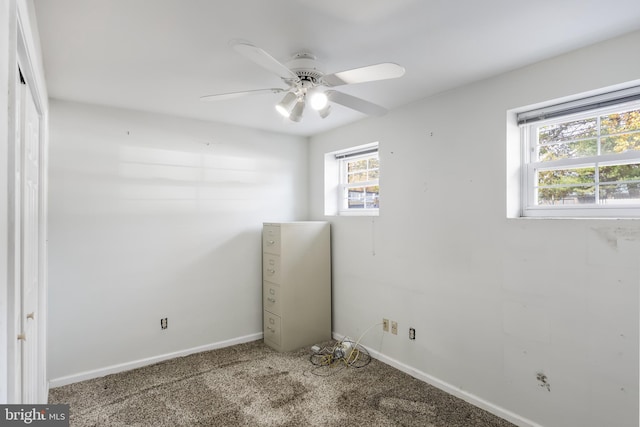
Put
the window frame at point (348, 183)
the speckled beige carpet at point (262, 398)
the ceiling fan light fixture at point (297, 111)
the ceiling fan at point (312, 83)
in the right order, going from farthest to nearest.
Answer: the window frame at point (348, 183) → the speckled beige carpet at point (262, 398) → the ceiling fan light fixture at point (297, 111) → the ceiling fan at point (312, 83)

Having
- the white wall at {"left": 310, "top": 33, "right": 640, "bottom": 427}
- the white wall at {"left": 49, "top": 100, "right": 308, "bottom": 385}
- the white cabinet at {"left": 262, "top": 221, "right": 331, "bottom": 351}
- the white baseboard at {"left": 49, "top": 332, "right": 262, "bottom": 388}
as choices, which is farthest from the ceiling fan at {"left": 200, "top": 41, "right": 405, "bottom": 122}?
the white baseboard at {"left": 49, "top": 332, "right": 262, "bottom": 388}

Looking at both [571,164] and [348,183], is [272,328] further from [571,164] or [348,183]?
[571,164]

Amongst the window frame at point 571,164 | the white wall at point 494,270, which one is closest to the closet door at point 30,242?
the white wall at point 494,270

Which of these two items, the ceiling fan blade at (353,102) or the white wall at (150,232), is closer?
the ceiling fan blade at (353,102)

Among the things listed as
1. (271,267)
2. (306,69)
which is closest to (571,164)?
(306,69)

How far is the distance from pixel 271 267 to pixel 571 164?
2626 mm

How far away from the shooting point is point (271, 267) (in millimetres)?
3566

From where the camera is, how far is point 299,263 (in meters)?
3.54

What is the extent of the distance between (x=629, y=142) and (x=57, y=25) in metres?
3.04

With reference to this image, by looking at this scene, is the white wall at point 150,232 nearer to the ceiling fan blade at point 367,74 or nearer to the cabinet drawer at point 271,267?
the cabinet drawer at point 271,267

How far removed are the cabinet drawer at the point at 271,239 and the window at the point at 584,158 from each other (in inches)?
84.6

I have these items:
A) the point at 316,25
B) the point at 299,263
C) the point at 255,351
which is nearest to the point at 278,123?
the point at 299,263

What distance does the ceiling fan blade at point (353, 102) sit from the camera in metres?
2.02

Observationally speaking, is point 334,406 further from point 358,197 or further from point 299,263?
point 358,197
